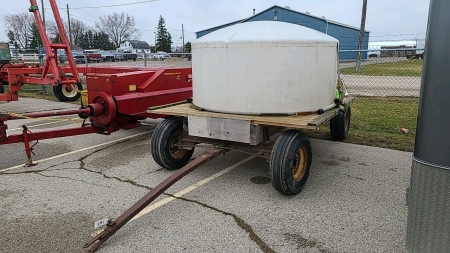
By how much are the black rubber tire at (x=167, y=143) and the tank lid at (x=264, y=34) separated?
3.89 feet

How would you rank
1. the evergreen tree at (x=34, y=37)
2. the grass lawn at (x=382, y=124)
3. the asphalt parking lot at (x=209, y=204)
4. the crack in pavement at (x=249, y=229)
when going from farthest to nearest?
the evergreen tree at (x=34, y=37) → the grass lawn at (x=382, y=124) → the asphalt parking lot at (x=209, y=204) → the crack in pavement at (x=249, y=229)

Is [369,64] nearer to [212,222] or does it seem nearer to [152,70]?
[152,70]

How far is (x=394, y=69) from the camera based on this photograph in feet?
52.7

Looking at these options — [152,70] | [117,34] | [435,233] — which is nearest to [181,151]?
[152,70]

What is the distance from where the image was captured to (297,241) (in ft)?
10.4

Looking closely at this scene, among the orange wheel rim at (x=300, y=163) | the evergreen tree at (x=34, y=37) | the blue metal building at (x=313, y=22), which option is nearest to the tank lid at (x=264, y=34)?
the orange wheel rim at (x=300, y=163)

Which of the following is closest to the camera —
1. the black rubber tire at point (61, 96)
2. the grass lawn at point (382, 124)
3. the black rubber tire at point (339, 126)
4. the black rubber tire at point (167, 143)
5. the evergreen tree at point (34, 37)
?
the black rubber tire at point (167, 143)

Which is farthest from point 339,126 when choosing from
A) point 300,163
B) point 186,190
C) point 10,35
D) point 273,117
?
point 10,35

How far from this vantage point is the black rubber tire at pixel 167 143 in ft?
15.9

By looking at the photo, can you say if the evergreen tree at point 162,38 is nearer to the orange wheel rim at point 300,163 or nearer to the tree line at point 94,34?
the tree line at point 94,34

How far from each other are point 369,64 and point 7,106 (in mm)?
16482

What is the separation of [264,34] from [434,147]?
2621mm

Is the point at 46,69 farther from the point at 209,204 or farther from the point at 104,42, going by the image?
the point at 104,42

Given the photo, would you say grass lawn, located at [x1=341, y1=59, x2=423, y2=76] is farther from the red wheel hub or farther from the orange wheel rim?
→ the red wheel hub
